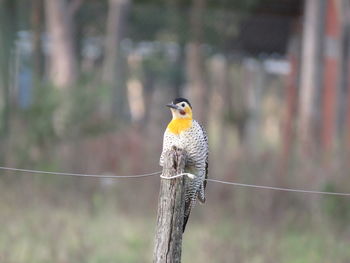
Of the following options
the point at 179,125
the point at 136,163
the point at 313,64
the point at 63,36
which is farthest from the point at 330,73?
the point at 179,125

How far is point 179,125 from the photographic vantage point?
20.5 ft

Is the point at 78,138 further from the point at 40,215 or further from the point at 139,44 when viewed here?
the point at 139,44

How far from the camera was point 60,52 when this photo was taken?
2009cm

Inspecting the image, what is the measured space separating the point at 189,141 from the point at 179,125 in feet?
0.43

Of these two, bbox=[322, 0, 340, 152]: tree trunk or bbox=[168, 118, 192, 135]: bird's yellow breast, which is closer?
bbox=[168, 118, 192, 135]: bird's yellow breast

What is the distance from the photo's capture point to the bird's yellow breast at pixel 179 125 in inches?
244

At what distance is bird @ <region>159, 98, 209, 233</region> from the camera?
6.19 meters

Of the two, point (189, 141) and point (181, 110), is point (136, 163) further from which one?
point (189, 141)

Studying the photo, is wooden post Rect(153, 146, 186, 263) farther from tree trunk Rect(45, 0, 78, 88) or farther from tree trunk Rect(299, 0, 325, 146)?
tree trunk Rect(45, 0, 78, 88)

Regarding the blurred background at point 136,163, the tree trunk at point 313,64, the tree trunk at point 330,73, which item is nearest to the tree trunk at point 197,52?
the blurred background at point 136,163

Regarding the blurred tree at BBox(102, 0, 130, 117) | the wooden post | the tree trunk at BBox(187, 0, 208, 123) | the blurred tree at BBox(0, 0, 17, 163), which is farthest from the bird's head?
the tree trunk at BBox(187, 0, 208, 123)

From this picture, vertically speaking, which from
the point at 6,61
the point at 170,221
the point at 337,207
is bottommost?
the point at 337,207

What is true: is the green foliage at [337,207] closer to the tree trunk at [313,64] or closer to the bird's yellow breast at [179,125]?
the tree trunk at [313,64]

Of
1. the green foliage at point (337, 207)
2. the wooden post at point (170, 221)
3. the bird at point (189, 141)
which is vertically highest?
the bird at point (189, 141)
